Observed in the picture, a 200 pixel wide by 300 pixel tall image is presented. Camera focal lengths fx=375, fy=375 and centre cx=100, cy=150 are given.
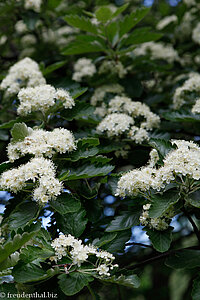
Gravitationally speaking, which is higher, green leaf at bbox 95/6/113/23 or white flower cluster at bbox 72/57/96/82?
green leaf at bbox 95/6/113/23

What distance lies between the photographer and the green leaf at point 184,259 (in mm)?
2199

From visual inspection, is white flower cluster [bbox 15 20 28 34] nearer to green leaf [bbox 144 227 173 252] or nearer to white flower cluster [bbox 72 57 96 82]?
white flower cluster [bbox 72 57 96 82]

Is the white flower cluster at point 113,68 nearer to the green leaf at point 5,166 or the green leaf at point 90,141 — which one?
the green leaf at point 90,141

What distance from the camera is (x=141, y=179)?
206 centimetres

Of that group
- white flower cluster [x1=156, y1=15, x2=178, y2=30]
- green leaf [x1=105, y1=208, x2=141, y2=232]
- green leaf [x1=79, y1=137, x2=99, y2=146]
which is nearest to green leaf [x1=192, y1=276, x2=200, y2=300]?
green leaf [x1=105, y1=208, x2=141, y2=232]

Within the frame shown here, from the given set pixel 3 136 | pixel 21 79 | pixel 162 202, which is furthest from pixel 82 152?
pixel 21 79

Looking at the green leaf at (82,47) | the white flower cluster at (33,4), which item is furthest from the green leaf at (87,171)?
the white flower cluster at (33,4)

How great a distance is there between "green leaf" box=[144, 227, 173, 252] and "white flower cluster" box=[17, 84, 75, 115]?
1.13 metres

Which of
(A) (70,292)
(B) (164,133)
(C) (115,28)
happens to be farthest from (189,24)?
(A) (70,292)

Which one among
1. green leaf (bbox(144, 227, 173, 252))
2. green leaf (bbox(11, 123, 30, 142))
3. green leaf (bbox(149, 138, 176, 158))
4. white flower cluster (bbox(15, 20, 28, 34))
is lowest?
green leaf (bbox(144, 227, 173, 252))

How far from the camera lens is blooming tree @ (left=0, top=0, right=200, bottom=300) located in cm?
194

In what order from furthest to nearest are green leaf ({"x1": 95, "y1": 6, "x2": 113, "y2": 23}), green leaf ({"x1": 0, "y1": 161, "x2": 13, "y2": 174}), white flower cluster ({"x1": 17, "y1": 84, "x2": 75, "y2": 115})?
green leaf ({"x1": 95, "y1": 6, "x2": 113, "y2": 23}), white flower cluster ({"x1": 17, "y1": 84, "x2": 75, "y2": 115}), green leaf ({"x1": 0, "y1": 161, "x2": 13, "y2": 174})

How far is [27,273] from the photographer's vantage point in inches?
70.9

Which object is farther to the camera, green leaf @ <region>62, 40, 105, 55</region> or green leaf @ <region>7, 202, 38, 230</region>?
green leaf @ <region>62, 40, 105, 55</region>
